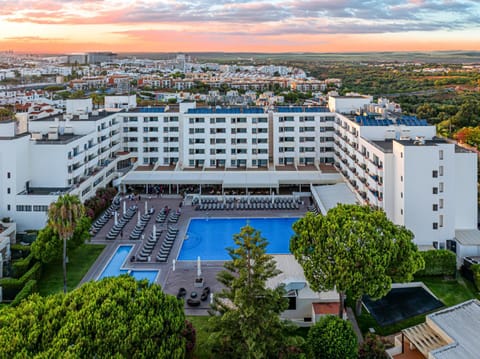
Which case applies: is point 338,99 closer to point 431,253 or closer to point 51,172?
point 431,253

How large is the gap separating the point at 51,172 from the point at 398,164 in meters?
31.3

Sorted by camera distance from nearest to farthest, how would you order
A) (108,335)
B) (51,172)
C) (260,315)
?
(108,335) → (260,315) → (51,172)

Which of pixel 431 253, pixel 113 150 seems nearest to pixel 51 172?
pixel 113 150

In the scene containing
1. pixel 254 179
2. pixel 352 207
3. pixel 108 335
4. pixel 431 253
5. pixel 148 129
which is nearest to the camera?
pixel 108 335

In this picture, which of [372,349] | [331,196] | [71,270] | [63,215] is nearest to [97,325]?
[63,215]

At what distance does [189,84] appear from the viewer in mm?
182750

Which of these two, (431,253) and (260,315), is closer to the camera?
(260,315)

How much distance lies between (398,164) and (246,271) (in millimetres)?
19923

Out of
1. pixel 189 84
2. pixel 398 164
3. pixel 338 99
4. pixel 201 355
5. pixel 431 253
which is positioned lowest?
pixel 201 355

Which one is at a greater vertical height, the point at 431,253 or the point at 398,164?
the point at 398,164

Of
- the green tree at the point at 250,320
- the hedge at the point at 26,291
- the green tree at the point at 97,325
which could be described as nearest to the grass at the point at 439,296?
the green tree at the point at 250,320

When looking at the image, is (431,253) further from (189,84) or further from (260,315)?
(189,84)

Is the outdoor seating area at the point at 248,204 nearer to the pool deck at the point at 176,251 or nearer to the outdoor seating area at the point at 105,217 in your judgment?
the pool deck at the point at 176,251

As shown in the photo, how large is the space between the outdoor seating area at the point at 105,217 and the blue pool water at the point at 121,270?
6.05 meters
